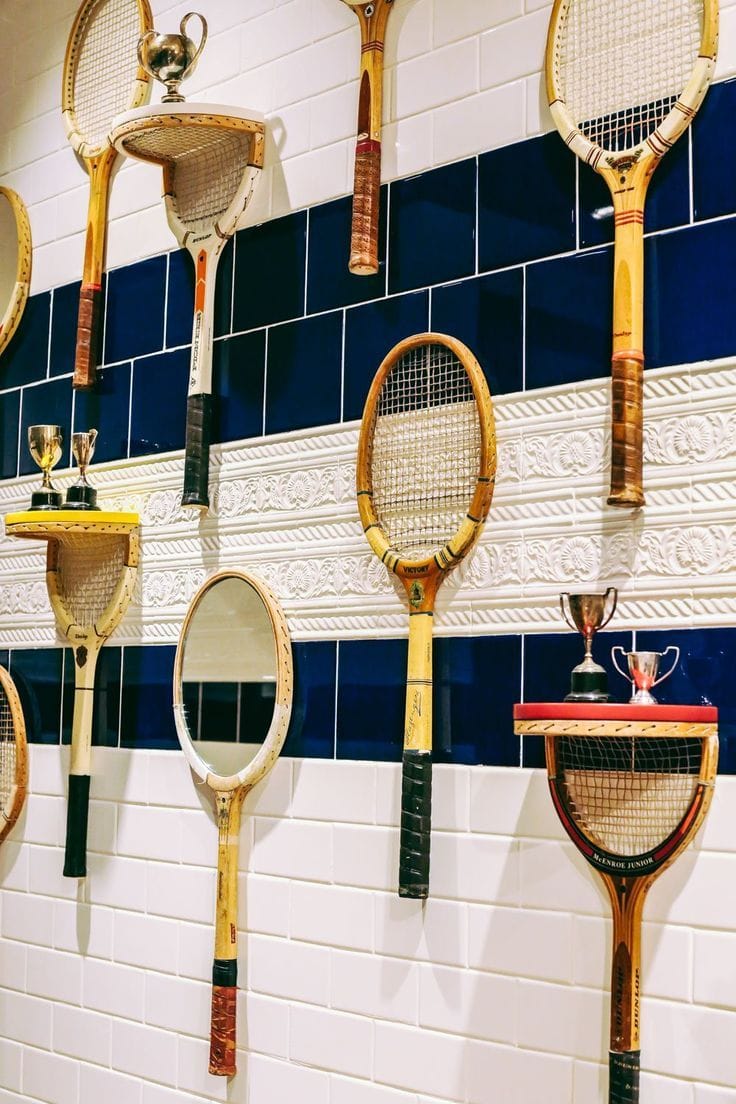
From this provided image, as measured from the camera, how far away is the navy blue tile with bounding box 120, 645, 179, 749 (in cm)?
273

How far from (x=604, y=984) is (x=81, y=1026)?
4.38ft

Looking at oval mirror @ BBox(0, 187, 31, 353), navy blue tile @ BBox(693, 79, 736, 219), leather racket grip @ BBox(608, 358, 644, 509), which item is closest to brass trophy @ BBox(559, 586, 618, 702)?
leather racket grip @ BBox(608, 358, 644, 509)

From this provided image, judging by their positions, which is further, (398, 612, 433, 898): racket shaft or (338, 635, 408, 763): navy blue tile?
(338, 635, 408, 763): navy blue tile

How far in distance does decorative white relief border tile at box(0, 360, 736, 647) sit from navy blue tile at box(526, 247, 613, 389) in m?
0.04

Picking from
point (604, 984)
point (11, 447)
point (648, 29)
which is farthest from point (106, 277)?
point (604, 984)

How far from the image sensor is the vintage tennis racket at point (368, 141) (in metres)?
2.38

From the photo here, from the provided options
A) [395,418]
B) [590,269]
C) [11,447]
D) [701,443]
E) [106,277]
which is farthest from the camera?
[11,447]

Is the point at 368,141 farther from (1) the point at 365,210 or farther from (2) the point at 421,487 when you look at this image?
(2) the point at 421,487

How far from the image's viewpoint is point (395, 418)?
2.35 metres

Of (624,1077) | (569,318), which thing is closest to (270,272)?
(569,318)

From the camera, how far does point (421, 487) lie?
90.3 inches

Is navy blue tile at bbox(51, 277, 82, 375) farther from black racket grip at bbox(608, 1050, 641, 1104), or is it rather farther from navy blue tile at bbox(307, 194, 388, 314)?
black racket grip at bbox(608, 1050, 641, 1104)

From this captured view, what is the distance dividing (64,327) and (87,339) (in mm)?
206

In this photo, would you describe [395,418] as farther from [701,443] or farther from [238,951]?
[238,951]
